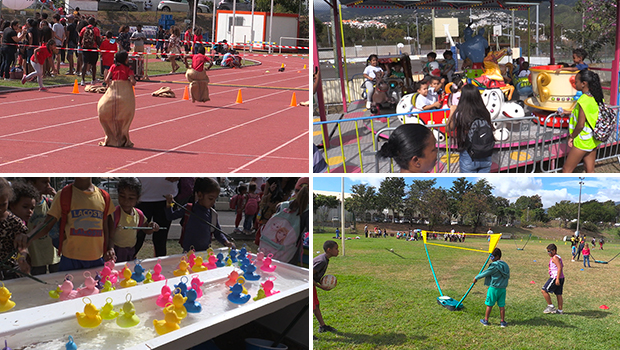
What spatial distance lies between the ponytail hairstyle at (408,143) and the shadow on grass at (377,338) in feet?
7.06

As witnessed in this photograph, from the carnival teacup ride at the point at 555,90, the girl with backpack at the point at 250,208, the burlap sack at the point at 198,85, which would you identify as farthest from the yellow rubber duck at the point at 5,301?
the burlap sack at the point at 198,85

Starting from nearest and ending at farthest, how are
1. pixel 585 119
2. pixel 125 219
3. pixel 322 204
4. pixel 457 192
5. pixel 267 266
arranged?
pixel 267 266, pixel 125 219, pixel 322 204, pixel 585 119, pixel 457 192

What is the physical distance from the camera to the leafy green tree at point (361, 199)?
19.4 ft

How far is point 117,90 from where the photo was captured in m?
7.66

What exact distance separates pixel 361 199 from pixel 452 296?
2355 mm

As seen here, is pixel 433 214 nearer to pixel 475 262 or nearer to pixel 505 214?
pixel 505 214

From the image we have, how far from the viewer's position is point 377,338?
5.77 meters

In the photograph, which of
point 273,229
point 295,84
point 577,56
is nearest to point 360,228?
point 273,229

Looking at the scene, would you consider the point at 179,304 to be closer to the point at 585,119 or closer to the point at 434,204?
the point at 434,204

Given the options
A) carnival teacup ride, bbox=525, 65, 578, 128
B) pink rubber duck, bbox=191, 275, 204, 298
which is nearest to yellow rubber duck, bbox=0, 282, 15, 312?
pink rubber duck, bbox=191, 275, 204, 298

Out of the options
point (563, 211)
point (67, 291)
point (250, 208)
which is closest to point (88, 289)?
point (67, 291)

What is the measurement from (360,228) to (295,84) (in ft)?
41.6

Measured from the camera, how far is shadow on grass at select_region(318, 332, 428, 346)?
5.62 meters

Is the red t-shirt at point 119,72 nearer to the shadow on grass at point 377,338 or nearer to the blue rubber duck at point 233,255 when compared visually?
the blue rubber duck at point 233,255
